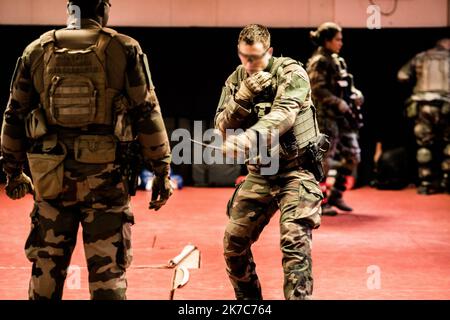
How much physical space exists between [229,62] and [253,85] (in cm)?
702

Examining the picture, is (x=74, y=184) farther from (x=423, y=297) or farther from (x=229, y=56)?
(x=229, y=56)

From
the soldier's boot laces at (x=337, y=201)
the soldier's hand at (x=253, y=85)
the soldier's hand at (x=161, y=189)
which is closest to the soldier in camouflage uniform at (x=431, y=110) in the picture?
the soldier's boot laces at (x=337, y=201)

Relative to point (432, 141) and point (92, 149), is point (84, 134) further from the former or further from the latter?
point (432, 141)

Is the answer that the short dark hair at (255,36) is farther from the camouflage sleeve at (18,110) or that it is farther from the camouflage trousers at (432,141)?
the camouflage trousers at (432,141)

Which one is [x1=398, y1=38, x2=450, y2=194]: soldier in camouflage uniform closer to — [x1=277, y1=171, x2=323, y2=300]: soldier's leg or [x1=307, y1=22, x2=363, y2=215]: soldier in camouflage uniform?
[x1=307, y1=22, x2=363, y2=215]: soldier in camouflage uniform

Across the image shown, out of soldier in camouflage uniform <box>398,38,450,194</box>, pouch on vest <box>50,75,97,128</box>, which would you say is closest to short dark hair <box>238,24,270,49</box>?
pouch on vest <box>50,75,97,128</box>

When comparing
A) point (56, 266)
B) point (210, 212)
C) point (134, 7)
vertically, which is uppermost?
point (134, 7)

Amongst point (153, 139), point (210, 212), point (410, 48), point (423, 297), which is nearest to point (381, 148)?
point (410, 48)

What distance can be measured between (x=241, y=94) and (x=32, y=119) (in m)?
1.13

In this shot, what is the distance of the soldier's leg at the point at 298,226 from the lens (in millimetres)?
3752

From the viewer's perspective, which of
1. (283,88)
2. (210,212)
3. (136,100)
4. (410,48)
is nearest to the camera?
(136,100)

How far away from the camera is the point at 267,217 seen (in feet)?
13.5

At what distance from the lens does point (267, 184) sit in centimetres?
409

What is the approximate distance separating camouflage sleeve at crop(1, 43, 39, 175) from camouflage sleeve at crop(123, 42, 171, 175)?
0.45 metres
